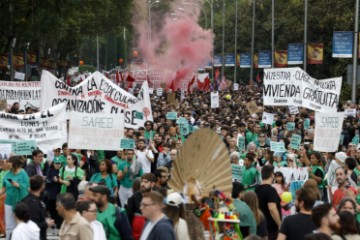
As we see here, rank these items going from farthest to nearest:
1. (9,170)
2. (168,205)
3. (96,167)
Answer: (96,167), (9,170), (168,205)

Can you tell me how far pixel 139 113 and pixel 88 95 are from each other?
12.1 feet

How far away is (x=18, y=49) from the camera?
2761 inches

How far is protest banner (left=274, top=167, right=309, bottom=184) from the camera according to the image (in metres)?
17.2

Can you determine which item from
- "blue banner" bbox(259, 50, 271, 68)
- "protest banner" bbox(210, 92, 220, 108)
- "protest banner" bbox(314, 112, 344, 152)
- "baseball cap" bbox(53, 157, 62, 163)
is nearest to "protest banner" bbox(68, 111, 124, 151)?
"baseball cap" bbox(53, 157, 62, 163)

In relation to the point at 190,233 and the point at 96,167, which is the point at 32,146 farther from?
the point at 190,233

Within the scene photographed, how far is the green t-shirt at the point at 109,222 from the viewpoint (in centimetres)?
1124

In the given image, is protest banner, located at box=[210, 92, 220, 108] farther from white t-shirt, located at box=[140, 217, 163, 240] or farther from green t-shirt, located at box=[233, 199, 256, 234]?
white t-shirt, located at box=[140, 217, 163, 240]

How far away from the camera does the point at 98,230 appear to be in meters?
10.6

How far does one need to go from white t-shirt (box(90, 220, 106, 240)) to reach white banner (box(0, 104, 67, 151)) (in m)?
8.79

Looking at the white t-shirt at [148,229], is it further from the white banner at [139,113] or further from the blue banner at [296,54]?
the blue banner at [296,54]

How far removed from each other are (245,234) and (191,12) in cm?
7793

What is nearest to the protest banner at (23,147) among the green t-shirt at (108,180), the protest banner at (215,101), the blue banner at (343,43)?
the green t-shirt at (108,180)

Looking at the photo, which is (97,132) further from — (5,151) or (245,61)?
(245,61)

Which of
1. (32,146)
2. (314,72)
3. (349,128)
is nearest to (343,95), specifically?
(314,72)
